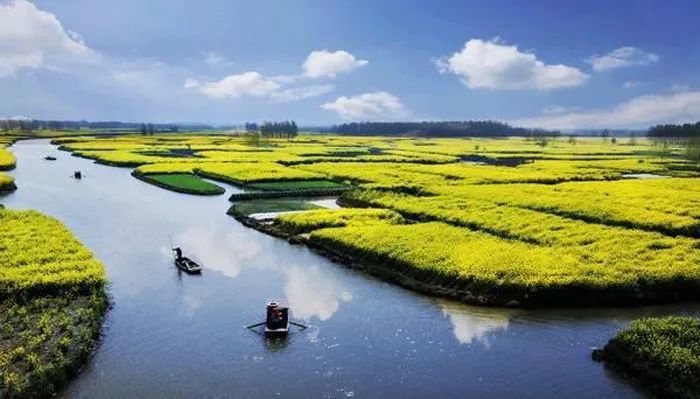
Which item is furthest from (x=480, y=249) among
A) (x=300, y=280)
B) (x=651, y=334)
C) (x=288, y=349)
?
(x=288, y=349)

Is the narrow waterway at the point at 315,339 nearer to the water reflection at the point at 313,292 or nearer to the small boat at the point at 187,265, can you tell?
the water reflection at the point at 313,292

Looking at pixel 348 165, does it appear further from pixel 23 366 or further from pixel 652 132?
pixel 652 132

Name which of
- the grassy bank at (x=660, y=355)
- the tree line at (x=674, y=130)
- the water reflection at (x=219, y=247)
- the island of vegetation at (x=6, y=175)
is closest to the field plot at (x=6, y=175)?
the island of vegetation at (x=6, y=175)

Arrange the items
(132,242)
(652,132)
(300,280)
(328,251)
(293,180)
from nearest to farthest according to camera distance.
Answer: (300,280)
(328,251)
(132,242)
(293,180)
(652,132)

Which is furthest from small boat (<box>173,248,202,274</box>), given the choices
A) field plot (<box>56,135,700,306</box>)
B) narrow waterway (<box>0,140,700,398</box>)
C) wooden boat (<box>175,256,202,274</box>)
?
field plot (<box>56,135,700,306</box>)

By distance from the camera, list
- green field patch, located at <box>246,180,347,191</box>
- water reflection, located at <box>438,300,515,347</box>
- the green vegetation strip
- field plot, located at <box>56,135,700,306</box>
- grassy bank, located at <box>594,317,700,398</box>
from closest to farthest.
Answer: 1. grassy bank, located at <box>594,317,700,398</box>
2. water reflection, located at <box>438,300,515,347</box>
3. field plot, located at <box>56,135,700,306</box>
4. the green vegetation strip
5. green field patch, located at <box>246,180,347,191</box>

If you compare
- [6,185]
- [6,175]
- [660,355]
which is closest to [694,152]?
[660,355]

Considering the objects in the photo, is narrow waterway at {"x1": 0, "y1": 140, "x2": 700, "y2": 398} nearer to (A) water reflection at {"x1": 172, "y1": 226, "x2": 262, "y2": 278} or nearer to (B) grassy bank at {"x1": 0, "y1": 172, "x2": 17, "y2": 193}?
(A) water reflection at {"x1": 172, "y1": 226, "x2": 262, "y2": 278}
